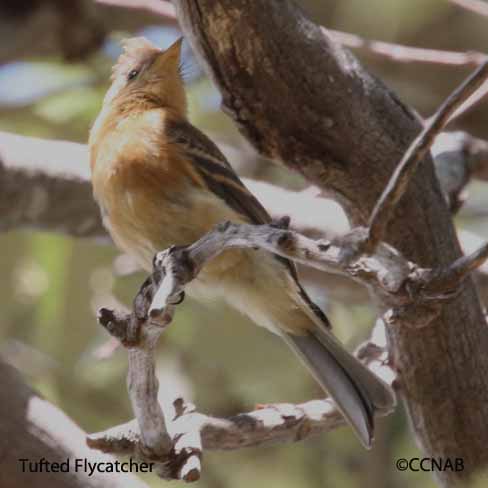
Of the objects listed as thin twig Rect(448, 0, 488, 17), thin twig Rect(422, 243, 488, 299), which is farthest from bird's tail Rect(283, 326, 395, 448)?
thin twig Rect(448, 0, 488, 17)

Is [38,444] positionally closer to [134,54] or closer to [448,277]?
[448,277]

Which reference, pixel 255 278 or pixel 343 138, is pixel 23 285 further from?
pixel 343 138

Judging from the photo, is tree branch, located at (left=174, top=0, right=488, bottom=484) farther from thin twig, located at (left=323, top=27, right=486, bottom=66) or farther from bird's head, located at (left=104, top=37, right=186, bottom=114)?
bird's head, located at (left=104, top=37, right=186, bottom=114)

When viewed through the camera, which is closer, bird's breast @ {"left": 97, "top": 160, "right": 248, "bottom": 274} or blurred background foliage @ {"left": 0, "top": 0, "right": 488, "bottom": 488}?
bird's breast @ {"left": 97, "top": 160, "right": 248, "bottom": 274}

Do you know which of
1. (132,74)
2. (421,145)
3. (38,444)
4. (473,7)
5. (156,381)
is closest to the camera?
(421,145)

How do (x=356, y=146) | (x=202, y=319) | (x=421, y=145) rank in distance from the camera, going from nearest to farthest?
(x=421, y=145) < (x=356, y=146) < (x=202, y=319)

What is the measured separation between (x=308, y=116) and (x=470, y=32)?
3.11m

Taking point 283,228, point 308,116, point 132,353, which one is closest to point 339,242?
point 283,228

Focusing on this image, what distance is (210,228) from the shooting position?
3.57 m

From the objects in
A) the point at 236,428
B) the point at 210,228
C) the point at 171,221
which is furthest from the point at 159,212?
the point at 236,428

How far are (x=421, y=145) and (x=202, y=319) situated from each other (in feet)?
11.2

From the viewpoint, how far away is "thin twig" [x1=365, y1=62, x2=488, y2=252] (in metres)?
2.21

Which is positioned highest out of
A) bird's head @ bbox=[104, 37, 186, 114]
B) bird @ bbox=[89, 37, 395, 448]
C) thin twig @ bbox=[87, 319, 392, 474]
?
bird's head @ bbox=[104, 37, 186, 114]

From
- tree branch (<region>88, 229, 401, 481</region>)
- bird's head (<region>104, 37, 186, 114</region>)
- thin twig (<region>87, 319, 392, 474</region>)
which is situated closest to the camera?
tree branch (<region>88, 229, 401, 481</region>)
